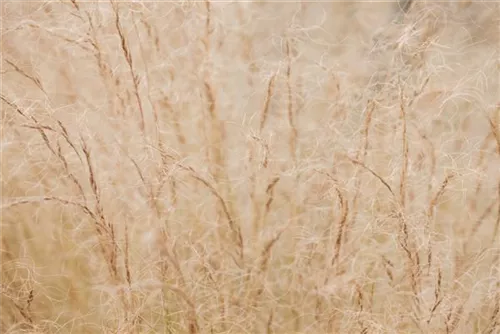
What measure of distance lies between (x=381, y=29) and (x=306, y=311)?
698 mm

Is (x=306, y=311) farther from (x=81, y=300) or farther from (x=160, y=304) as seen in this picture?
(x=81, y=300)

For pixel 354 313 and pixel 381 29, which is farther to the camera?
pixel 381 29

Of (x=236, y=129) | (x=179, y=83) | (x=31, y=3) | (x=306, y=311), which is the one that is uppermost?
(x=31, y=3)

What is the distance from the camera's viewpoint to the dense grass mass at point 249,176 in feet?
3.51

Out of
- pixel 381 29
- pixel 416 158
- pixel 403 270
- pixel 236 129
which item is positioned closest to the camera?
pixel 403 270

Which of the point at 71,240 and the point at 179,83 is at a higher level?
the point at 179,83

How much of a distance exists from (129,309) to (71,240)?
32 cm

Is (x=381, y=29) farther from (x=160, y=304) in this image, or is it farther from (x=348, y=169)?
(x=160, y=304)

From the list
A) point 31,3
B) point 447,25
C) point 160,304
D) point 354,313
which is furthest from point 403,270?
point 31,3

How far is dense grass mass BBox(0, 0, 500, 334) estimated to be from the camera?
107cm

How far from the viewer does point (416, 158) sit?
4.13 ft

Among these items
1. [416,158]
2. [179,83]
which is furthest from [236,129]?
[416,158]

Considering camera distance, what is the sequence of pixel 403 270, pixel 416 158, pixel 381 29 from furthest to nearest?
pixel 381 29 → pixel 416 158 → pixel 403 270

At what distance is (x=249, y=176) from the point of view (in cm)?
121
